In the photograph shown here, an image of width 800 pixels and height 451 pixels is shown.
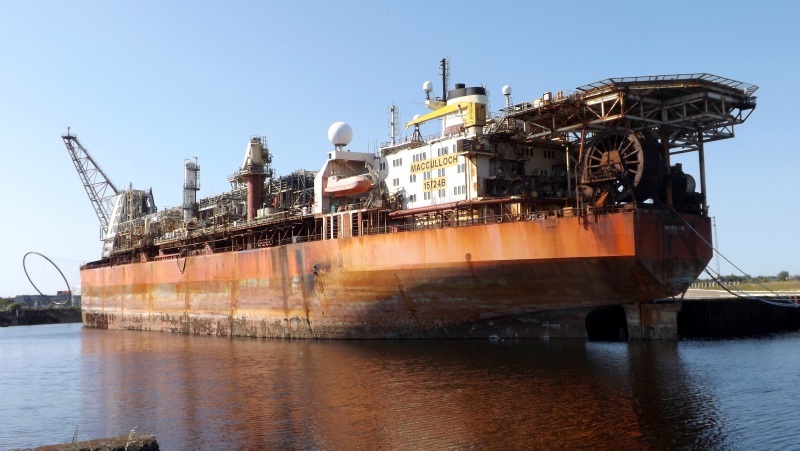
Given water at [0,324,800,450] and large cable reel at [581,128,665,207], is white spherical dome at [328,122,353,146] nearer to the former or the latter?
water at [0,324,800,450]

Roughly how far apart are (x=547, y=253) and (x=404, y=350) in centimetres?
665

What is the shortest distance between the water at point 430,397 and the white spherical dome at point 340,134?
11.2 metres

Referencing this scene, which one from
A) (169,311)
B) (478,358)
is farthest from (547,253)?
(169,311)

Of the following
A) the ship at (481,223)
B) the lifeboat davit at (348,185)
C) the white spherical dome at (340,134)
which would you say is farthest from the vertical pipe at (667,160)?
the white spherical dome at (340,134)

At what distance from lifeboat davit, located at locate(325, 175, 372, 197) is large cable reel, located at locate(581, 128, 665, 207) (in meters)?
10.5

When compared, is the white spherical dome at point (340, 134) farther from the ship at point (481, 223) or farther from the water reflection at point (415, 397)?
the water reflection at point (415, 397)

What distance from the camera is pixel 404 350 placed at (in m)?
24.7

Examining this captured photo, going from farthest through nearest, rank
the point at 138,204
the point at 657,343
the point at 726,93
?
1. the point at 138,204
2. the point at 657,343
3. the point at 726,93

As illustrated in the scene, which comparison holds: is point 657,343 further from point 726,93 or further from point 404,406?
point 404,406

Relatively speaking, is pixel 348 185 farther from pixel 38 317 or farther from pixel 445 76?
pixel 38 317

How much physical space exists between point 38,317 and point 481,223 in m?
65.7

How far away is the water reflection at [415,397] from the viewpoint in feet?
42.7

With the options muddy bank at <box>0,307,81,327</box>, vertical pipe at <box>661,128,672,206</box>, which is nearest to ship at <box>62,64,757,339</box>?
vertical pipe at <box>661,128,672,206</box>

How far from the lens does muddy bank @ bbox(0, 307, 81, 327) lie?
2790 inches
